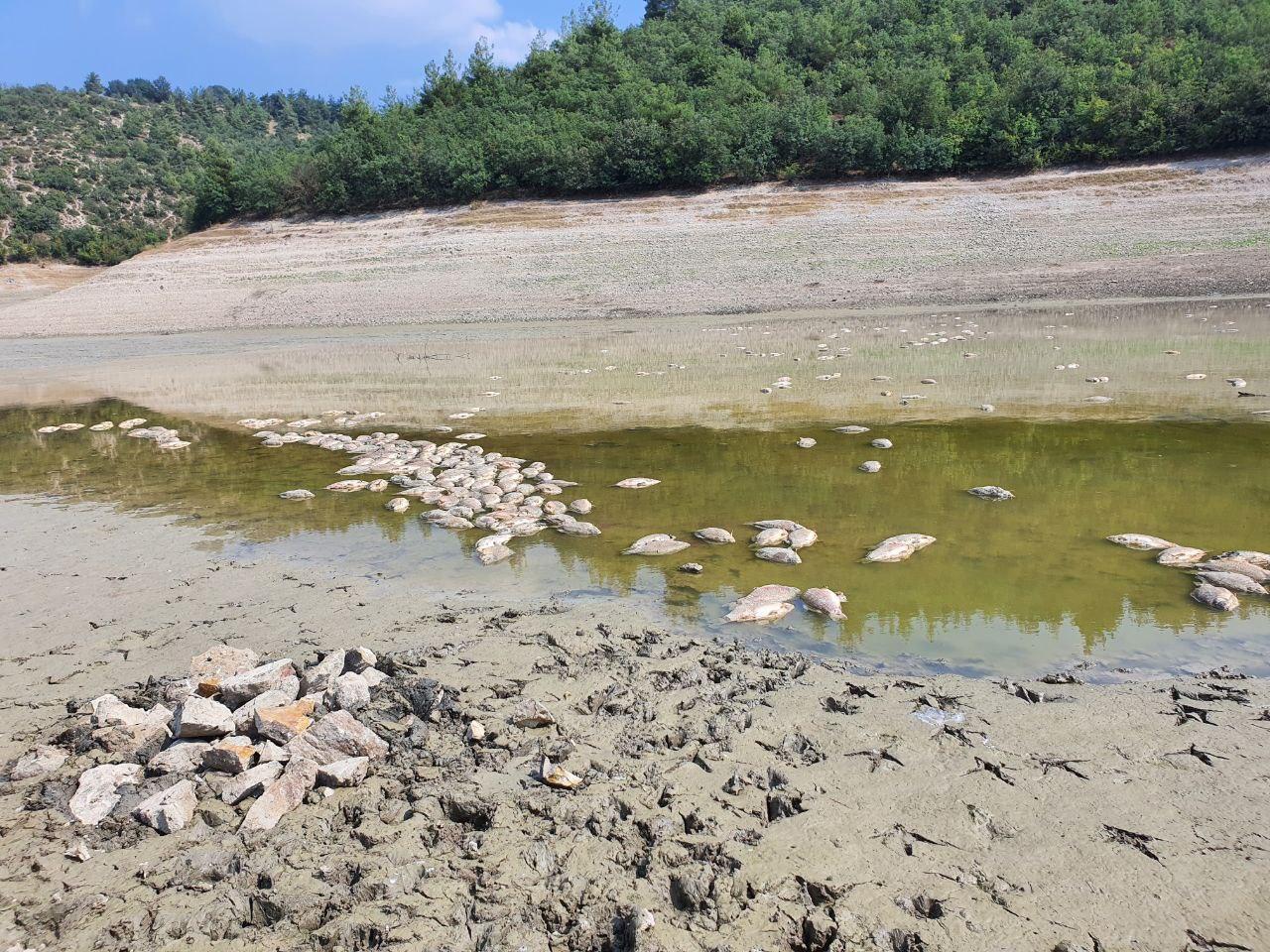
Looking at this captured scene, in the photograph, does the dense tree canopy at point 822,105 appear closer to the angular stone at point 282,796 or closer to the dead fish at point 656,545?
the dead fish at point 656,545

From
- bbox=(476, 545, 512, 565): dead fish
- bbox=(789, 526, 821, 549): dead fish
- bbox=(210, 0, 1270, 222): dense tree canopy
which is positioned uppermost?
bbox=(210, 0, 1270, 222): dense tree canopy

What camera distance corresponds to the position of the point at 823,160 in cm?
3731

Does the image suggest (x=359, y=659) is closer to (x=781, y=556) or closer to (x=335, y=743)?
(x=335, y=743)

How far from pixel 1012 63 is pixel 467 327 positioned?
37175mm

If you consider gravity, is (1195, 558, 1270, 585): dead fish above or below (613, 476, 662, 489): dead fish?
below

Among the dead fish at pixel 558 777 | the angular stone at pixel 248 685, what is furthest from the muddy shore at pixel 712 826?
the angular stone at pixel 248 685

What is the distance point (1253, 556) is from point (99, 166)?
98945 mm

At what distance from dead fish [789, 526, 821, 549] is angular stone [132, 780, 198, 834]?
3.70 metres

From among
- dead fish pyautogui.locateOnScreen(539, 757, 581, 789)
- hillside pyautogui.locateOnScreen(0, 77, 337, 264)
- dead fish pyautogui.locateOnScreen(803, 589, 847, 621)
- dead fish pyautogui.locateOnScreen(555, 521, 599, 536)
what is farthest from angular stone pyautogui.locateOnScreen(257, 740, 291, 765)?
hillside pyautogui.locateOnScreen(0, 77, 337, 264)

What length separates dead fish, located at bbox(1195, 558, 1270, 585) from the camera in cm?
430

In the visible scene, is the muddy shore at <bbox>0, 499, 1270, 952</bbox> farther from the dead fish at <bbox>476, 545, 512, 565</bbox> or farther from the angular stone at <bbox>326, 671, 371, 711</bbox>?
the dead fish at <bbox>476, 545, 512, 565</bbox>

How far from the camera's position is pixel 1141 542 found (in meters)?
4.91

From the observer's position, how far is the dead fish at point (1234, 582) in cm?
416

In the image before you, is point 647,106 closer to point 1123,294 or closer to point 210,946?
point 1123,294
